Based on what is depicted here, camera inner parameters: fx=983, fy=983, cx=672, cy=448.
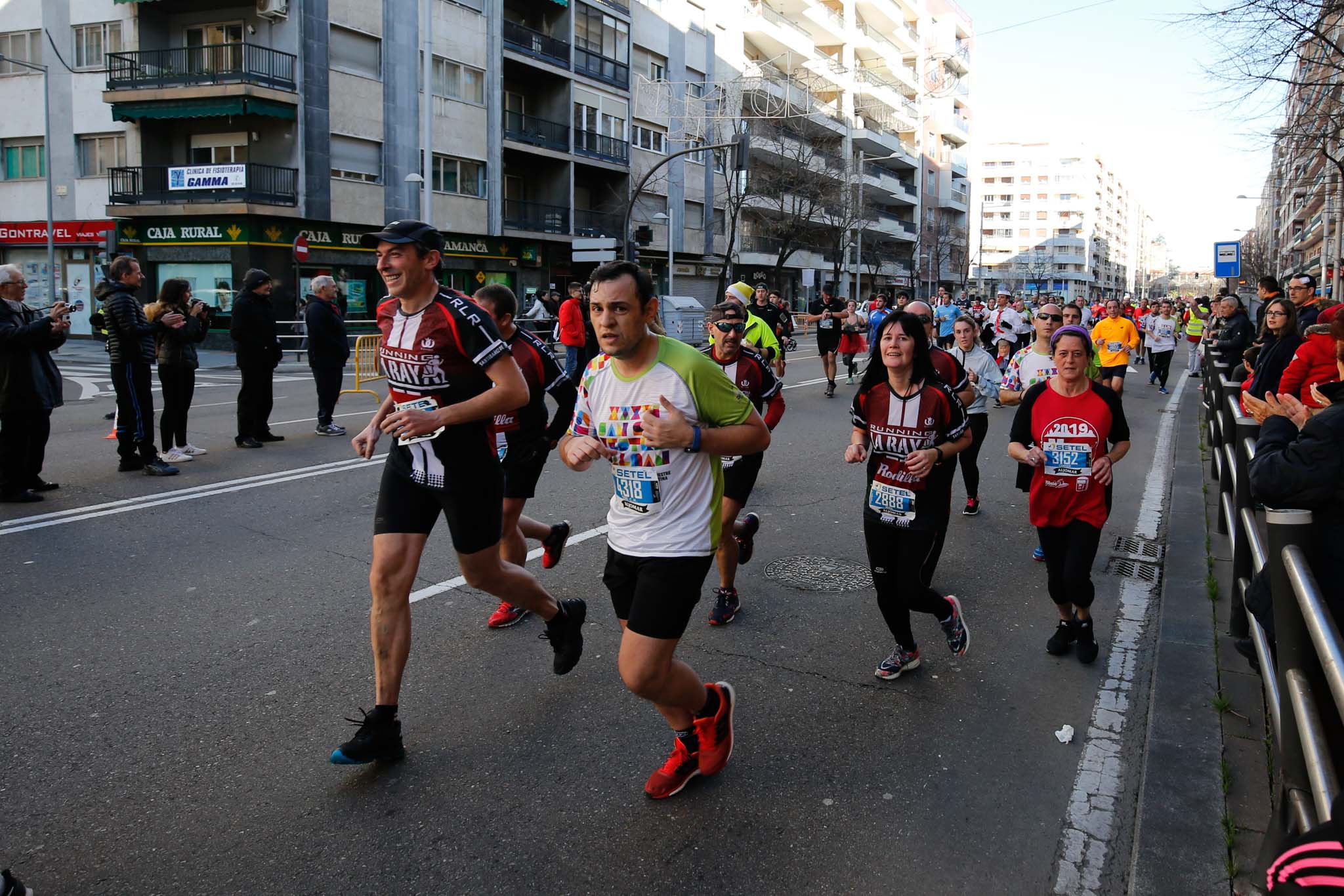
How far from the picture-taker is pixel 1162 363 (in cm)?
1983

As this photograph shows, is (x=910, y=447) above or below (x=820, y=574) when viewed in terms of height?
above

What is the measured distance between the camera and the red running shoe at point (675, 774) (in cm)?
336

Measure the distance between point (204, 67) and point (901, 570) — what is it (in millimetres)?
31543

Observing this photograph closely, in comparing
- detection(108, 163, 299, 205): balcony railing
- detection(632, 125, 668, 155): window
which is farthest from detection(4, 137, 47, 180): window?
detection(632, 125, 668, 155): window

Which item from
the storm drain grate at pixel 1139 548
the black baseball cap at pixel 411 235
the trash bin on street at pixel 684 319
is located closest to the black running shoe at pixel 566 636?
the black baseball cap at pixel 411 235

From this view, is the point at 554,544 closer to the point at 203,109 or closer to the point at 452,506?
the point at 452,506

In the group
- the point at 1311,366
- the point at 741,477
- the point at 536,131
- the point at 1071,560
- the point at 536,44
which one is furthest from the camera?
the point at 536,131

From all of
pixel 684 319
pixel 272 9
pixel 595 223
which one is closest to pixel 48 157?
pixel 272 9

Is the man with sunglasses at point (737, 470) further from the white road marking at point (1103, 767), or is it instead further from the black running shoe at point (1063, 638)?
the white road marking at point (1103, 767)

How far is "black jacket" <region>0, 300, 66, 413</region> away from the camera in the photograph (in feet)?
25.2

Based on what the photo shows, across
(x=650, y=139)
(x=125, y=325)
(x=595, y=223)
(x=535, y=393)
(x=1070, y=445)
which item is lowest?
(x=1070, y=445)

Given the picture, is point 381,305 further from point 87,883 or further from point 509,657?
point 87,883

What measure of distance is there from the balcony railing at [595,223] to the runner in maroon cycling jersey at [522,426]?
34.3 m

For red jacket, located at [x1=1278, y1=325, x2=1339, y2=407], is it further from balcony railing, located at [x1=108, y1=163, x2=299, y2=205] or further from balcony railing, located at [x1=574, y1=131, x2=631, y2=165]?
balcony railing, located at [x1=574, y1=131, x2=631, y2=165]
